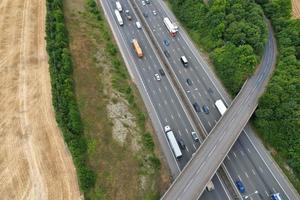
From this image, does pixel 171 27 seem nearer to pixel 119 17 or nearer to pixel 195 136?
pixel 119 17

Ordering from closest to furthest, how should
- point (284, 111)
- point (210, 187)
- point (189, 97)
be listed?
point (210, 187) < point (284, 111) < point (189, 97)

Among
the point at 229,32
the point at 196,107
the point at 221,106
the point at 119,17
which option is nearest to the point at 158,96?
the point at 196,107

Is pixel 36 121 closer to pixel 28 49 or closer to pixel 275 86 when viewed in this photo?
pixel 28 49

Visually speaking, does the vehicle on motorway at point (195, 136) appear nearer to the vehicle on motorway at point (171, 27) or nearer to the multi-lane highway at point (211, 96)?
the multi-lane highway at point (211, 96)

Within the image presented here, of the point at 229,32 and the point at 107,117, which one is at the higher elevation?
the point at 229,32

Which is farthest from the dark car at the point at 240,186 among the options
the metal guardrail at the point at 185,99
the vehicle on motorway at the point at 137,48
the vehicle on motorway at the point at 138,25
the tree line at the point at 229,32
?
the vehicle on motorway at the point at 138,25

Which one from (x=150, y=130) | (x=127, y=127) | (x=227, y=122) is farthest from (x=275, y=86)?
(x=127, y=127)

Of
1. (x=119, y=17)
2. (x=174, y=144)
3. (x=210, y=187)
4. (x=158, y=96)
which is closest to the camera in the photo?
(x=210, y=187)
